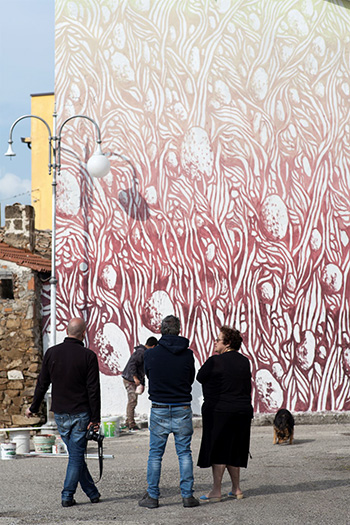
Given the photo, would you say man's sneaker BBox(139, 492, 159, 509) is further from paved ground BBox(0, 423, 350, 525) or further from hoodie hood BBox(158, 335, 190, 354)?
hoodie hood BBox(158, 335, 190, 354)

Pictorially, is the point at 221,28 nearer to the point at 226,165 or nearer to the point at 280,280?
the point at 226,165

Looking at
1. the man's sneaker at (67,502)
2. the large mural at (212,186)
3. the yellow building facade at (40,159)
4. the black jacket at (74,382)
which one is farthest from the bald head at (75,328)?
the yellow building facade at (40,159)

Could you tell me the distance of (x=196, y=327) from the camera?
1498cm

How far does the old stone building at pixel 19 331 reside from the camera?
14.2 meters

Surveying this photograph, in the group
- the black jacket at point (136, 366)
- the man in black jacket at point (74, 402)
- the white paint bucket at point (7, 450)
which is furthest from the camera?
the black jacket at point (136, 366)

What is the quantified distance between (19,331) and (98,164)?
135 inches

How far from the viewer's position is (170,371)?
698cm

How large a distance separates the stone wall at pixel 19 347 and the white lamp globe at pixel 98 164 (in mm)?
2254

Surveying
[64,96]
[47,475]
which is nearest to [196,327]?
[64,96]

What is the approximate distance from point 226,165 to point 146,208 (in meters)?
1.81

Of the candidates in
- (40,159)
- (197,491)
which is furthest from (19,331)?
(40,159)

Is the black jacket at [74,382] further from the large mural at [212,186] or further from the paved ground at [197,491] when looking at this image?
the large mural at [212,186]

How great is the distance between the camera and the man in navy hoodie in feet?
22.7

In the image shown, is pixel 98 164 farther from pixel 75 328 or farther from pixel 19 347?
pixel 75 328
